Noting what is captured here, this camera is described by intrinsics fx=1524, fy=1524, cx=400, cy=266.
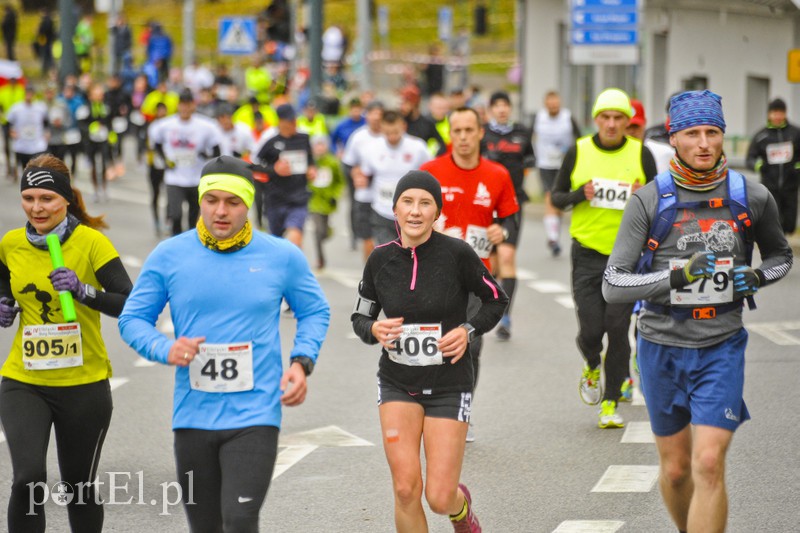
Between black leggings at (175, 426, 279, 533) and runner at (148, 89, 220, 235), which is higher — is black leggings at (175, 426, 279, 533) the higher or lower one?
the lower one

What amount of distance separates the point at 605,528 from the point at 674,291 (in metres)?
1.57

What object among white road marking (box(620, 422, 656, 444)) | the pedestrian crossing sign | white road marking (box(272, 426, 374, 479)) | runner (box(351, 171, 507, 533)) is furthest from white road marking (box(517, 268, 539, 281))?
the pedestrian crossing sign

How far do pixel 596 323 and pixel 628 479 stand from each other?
1496 mm

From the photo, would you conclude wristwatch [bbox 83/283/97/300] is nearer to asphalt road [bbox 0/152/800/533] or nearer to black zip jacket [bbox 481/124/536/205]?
asphalt road [bbox 0/152/800/533]

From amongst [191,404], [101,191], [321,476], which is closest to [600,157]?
[321,476]

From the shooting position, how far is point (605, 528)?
7180 millimetres

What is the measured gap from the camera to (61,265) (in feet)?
20.5

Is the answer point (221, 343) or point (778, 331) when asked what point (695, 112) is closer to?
point (221, 343)

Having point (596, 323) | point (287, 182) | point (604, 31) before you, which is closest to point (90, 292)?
point (596, 323)

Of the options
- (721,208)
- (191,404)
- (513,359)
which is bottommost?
(513,359)

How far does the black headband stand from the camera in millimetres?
6414

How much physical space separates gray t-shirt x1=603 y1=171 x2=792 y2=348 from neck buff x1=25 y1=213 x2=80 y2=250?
2276 millimetres

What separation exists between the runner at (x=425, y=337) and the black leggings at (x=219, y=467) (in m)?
0.83

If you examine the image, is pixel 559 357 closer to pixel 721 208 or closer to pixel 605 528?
pixel 605 528
